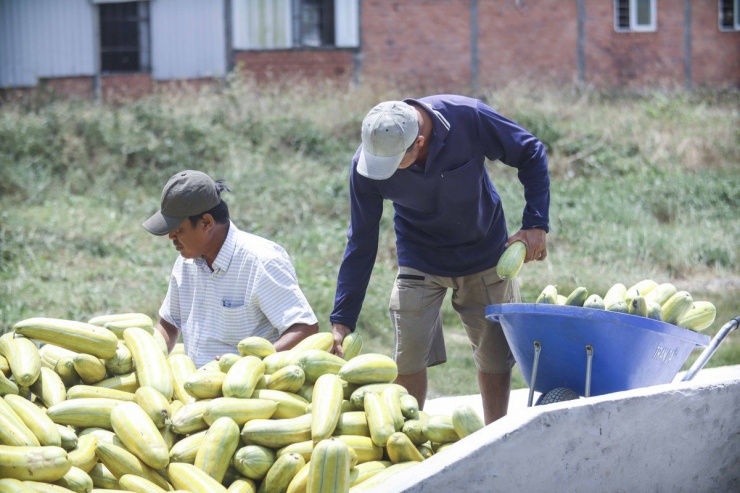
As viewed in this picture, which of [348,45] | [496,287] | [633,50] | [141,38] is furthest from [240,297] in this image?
[633,50]

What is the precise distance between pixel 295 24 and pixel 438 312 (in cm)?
1761

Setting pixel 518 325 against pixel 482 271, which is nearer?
pixel 518 325

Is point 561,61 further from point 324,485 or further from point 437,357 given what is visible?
point 324,485

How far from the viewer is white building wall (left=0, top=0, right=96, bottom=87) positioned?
2150 cm

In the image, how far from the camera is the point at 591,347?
13.0ft

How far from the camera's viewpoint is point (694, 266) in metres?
10.5

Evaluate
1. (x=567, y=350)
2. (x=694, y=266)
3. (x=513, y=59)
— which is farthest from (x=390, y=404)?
(x=513, y=59)

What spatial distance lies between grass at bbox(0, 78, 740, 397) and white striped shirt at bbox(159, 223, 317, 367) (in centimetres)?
296

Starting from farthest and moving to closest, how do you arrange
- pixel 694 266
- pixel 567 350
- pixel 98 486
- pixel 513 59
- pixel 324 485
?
pixel 513 59 < pixel 694 266 < pixel 567 350 < pixel 98 486 < pixel 324 485

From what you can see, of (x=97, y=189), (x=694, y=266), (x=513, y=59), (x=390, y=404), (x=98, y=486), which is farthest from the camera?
(x=513, y=59)

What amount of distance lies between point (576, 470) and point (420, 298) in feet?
5.90

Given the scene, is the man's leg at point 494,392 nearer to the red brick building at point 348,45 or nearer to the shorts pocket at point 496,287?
the shorts pocket at point 496,287

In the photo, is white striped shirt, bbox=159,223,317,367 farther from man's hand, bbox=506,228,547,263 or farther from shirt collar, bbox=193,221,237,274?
man's hand, bbox=506,228,547,263

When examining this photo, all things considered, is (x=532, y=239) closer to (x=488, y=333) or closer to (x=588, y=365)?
(x=488, y=333)
